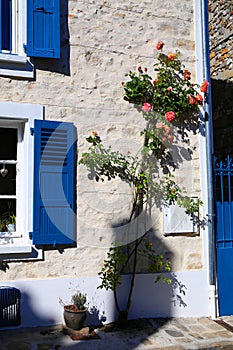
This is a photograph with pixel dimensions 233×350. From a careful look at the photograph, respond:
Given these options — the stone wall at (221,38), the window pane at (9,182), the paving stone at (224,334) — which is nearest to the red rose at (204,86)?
the window pane at (9,182)

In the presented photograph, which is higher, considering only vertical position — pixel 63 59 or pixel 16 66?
pixel 63 59

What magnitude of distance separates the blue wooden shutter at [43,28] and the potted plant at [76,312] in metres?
2.96

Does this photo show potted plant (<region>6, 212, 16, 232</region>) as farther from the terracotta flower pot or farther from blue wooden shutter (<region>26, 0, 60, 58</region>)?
blue wooden shutter (<region>26, 0, 60, 58</region>)

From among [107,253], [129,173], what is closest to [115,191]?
[129,173]

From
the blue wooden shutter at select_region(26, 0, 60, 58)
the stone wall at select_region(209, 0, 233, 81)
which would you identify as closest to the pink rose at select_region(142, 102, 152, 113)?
the blue wooden shutter at select_region(26, 0, 60, 58)

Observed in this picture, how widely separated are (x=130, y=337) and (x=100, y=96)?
298cm

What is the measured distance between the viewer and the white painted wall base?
16.4 feet

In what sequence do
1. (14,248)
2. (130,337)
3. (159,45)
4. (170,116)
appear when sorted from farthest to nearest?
(159,45)
(170,116)
(14,248)
(130,337)

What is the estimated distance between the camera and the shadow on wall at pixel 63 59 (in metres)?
5.32

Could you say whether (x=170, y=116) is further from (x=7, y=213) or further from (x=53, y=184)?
(x=7, y=213)

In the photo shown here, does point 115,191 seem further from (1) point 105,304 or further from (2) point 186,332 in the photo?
(2) point 186,332

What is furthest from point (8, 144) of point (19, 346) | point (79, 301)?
point (19, 346)

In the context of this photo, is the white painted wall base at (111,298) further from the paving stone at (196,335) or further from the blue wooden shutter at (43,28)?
the blue wooden shutter at (43,28)

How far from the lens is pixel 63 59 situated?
5.42m
